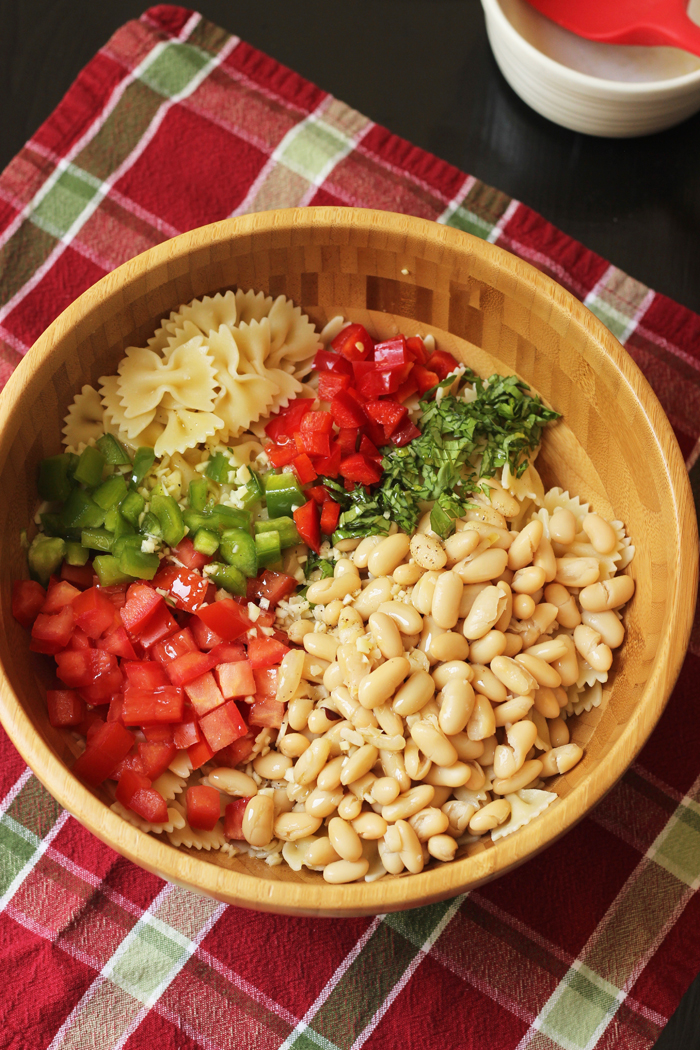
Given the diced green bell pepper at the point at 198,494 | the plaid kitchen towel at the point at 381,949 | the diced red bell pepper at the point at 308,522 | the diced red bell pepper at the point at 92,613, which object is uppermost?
the diced red bell pepper at the point at 308,522

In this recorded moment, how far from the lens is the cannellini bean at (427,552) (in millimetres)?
2617

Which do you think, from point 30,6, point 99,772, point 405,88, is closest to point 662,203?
point 405,88

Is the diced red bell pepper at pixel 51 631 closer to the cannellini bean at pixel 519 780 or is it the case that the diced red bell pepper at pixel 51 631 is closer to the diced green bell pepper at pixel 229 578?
the diced green bell pepper at pixel 229 578

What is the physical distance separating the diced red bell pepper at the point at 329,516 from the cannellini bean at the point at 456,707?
0.66 meters

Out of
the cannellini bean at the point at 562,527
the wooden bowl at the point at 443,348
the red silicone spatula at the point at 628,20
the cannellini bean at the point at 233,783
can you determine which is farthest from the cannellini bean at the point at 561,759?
the red silicone spatula at the point at 628,20

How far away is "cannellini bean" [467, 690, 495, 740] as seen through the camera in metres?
2.48

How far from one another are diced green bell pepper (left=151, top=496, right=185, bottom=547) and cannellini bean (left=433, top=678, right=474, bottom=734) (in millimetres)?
931

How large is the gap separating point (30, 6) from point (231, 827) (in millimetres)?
3185

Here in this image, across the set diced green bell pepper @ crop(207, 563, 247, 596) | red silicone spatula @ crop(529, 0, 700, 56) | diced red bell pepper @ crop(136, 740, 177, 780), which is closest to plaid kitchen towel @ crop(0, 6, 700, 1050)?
diced red bell pepper @ crop(136, 740, 177, 780)

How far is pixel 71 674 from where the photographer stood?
2.62m

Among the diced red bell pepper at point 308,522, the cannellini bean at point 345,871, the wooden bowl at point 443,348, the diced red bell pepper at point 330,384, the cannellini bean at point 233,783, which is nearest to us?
the wooden bowl at point 443,348

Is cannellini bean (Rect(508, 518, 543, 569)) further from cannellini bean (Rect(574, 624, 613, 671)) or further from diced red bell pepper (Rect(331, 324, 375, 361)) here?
diced red bell pepper (Rect(331, 324, 375, 361))

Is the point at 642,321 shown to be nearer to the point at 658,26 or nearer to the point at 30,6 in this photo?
the point at 658,26

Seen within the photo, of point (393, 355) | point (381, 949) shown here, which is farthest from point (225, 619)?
point (381, 949)
